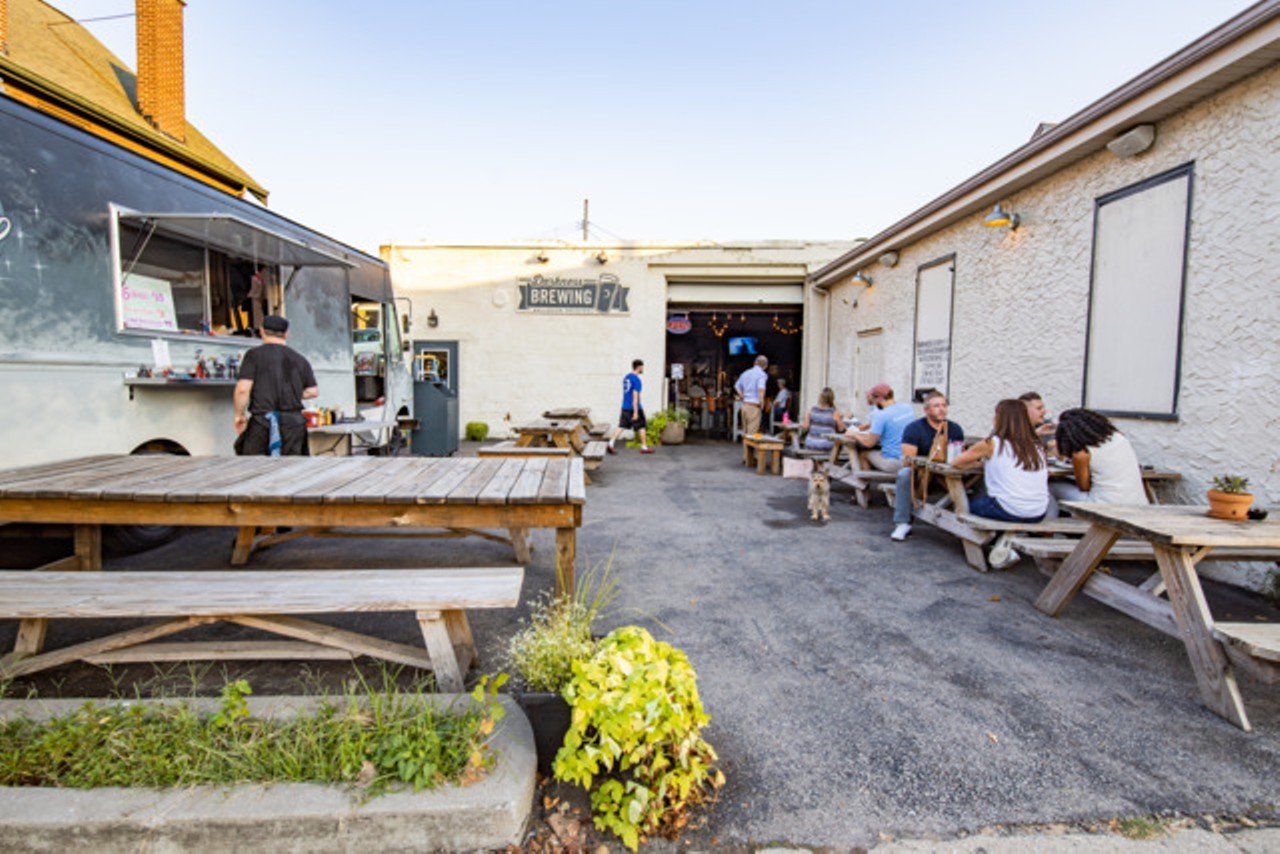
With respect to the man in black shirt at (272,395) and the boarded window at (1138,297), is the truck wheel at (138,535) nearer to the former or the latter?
the man in black shirt at (272,395)

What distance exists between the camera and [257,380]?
446 cm

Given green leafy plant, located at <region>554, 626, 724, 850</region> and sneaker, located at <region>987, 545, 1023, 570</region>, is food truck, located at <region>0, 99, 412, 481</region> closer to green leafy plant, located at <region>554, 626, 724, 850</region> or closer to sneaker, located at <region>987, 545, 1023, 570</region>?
green leafy plant, located at <region>554, 626, 724, 850</region>

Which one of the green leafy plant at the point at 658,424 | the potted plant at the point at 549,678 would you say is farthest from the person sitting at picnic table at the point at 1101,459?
the green leafy plant at the point at 658,424

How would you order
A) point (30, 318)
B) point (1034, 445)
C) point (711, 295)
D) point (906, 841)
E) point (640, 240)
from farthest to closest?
1. point (711, 295)
2. point (640, 240)
3. point (1034, 445)
4. point (30, 318)
5. point (906, 841)

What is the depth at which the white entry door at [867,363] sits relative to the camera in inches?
383

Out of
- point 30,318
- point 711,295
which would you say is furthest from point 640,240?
point 30,318

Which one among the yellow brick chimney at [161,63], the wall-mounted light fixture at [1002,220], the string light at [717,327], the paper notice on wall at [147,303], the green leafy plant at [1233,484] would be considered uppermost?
the yellow brick chimney at [161,63]

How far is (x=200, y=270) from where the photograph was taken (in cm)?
527

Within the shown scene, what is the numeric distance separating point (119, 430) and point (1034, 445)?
20.7ft

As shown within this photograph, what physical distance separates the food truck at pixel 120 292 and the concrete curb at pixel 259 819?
2844 mm

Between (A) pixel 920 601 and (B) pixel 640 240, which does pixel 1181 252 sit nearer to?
(A) pixel 920 601

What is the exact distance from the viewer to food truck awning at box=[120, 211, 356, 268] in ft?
14.3

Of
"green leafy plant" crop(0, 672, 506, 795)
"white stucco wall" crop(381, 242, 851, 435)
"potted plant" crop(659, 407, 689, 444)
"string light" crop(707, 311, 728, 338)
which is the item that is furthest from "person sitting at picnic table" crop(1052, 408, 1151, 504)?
"string light" crop(707, 311, 728, 338)

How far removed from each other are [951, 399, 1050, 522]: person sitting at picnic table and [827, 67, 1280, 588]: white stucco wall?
1183mm
